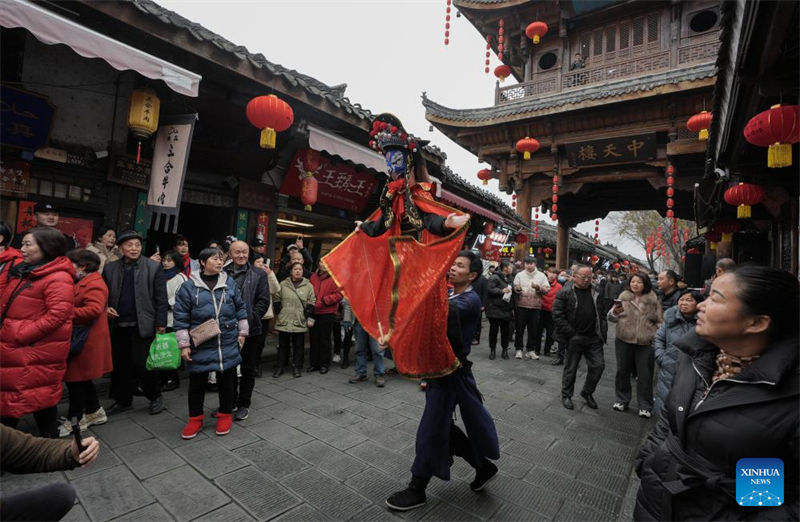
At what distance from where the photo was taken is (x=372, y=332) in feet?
10.5

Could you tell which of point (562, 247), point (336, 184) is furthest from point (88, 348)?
point (562, 247)

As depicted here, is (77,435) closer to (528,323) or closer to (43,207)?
(43,207)

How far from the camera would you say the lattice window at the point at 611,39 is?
14.8 m

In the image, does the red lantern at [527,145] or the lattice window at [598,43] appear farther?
the lattice window at [598,43]

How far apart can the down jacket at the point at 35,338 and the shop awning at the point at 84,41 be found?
6.67 feet

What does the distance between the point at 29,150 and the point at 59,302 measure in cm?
306

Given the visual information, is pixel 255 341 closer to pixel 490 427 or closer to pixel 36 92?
pixel 490 427

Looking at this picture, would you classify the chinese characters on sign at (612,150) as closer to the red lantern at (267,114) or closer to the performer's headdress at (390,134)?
the red lantern at (267,114)

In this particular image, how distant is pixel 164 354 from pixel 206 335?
27.8 inches

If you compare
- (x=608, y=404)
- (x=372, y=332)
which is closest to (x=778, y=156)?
(x=608, y=404)

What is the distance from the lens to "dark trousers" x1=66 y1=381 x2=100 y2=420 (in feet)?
11.9

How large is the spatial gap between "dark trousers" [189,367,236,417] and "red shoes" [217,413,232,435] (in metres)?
0.05

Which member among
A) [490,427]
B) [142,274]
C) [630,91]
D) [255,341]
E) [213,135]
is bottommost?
[490,427]

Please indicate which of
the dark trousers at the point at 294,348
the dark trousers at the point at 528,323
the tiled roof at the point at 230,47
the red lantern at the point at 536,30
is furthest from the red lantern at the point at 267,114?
the red lantern at the point at 536,30
